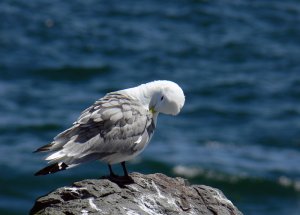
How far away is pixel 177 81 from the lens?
29.0 m

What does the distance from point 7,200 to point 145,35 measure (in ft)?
37.8

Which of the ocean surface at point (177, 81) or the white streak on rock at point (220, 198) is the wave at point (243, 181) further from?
the white streak on rock at point (220, 198)

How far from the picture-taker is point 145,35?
3288 centimetres

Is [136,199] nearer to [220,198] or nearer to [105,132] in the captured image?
[105,132]

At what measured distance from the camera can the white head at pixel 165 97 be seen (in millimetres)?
10781

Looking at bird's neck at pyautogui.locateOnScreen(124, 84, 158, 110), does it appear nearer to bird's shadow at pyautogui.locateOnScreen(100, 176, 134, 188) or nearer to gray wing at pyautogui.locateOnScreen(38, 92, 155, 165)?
gray wing at pyautogui.locateOnScreen(38, 92, 155, 165)

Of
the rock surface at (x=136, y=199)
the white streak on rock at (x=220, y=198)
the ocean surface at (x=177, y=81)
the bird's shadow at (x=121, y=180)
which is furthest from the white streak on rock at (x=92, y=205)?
the ocean surface at (x=177, y=81)

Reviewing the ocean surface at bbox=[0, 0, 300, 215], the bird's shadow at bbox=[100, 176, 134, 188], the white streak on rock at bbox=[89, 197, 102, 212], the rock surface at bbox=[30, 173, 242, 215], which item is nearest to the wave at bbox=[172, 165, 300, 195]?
the ocean surface at bbox=[0, 0, 300, 215]

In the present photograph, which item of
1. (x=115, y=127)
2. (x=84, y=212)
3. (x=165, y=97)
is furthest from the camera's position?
(x=165, y=97)

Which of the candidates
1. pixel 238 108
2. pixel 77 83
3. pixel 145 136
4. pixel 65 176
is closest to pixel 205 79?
pixel 238 108

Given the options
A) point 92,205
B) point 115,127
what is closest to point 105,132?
point 115,127

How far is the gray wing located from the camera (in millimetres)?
10141

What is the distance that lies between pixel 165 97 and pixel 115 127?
70 centimetres

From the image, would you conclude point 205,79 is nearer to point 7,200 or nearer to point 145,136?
point 7,200
